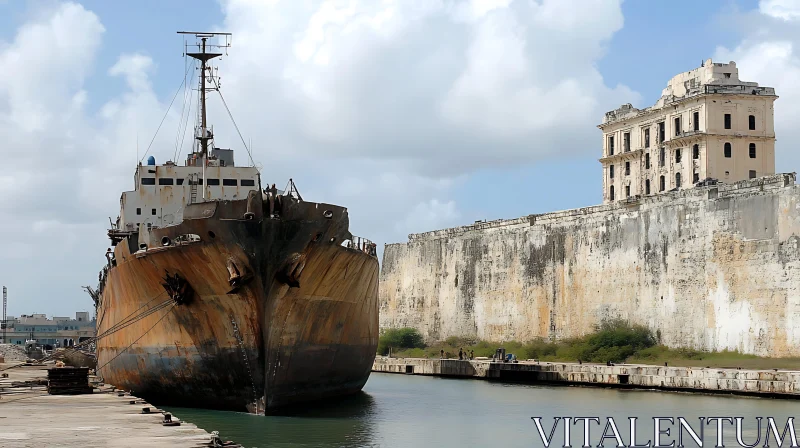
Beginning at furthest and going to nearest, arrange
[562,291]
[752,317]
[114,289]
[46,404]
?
[562,291], [752,317], [114,289], [46,404]

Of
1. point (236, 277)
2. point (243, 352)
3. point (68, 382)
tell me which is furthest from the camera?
point (68, 382)

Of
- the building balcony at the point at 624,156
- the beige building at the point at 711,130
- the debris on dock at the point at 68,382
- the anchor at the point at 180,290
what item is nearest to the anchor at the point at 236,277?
the anchor at the point at 180,290

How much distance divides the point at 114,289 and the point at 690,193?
17951 millimetres

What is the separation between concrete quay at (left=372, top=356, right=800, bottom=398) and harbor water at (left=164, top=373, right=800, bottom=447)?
44 centimetres

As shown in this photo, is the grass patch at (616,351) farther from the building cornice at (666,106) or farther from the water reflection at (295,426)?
the building cornice at (666,106)

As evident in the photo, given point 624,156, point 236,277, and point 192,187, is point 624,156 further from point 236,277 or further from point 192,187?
point 236,277

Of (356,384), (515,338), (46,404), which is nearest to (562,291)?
(515,338)

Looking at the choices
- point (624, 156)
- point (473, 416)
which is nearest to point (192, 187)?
point (473, 416)

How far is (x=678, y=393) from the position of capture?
25.7 meters

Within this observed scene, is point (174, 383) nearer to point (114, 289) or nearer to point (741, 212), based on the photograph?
point (114, 289)

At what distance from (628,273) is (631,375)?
334 inches

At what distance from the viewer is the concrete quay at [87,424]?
12031 millimetres

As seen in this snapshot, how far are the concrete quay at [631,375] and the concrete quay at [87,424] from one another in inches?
515

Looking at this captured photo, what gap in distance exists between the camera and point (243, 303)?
1797cm
